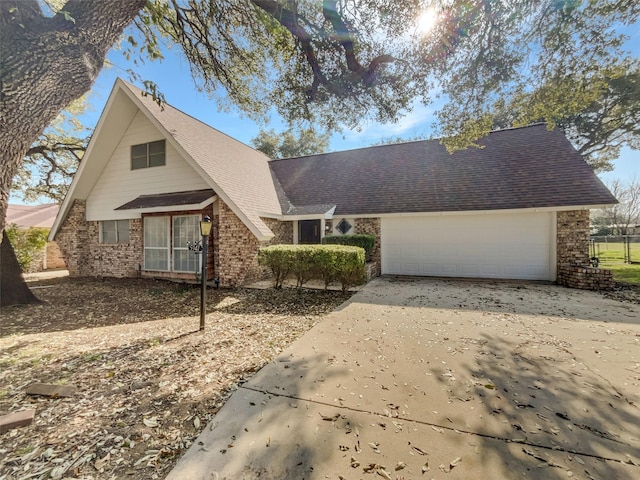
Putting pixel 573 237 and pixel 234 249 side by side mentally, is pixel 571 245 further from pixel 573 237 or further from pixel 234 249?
pixel 234 249

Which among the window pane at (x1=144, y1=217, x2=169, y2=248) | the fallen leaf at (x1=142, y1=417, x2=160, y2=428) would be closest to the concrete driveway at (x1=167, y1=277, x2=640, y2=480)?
the fallen leaf at (x1=142, y1=417, x2=160, y2=428)

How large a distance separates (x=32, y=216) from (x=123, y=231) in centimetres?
1743

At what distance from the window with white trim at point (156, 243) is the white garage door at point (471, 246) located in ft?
27.2

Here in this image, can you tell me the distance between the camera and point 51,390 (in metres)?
3.05

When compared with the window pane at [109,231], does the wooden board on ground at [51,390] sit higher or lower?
→ lower

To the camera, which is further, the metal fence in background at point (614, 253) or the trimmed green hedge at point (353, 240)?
the metal fence in background at point (614, 253)

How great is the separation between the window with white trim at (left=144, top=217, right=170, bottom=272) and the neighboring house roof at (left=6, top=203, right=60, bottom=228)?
49.0 ft

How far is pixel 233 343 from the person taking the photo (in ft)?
14.8

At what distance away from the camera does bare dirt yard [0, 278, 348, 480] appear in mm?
2203

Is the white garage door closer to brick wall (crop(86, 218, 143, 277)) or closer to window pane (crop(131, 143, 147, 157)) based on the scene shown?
window pane (crop(131, 143, 147, 157))

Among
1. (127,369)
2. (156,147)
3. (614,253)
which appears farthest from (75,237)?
(614,253)

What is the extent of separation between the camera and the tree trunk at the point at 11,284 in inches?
271

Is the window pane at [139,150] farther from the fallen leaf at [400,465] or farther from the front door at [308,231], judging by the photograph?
the fallen leaf at [400,465]

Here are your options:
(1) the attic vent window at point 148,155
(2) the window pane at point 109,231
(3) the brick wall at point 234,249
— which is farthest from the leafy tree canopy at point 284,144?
(3) the brick wall at point 234,249
